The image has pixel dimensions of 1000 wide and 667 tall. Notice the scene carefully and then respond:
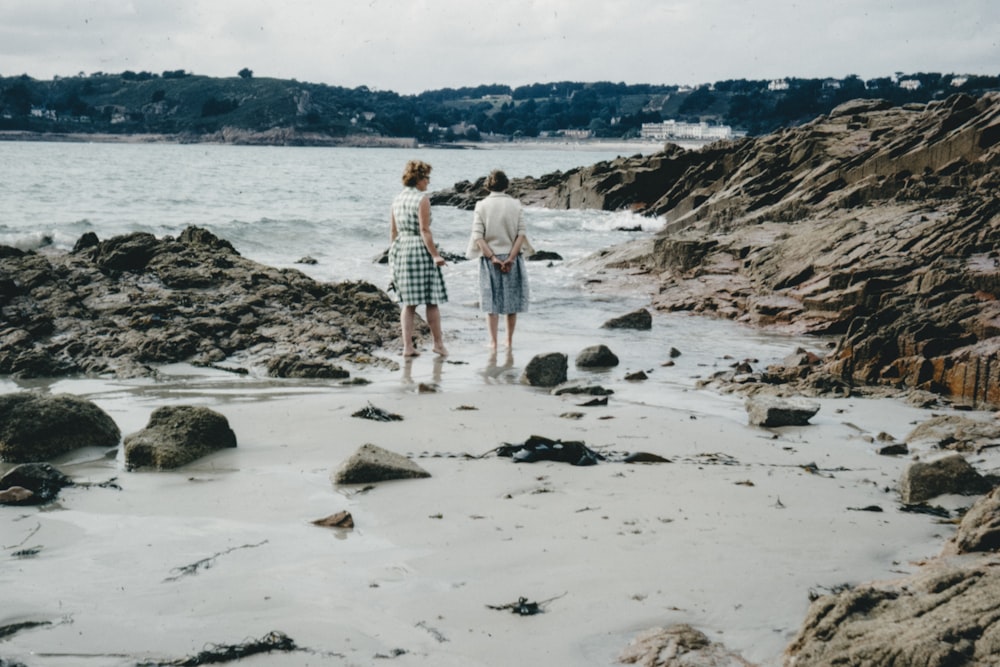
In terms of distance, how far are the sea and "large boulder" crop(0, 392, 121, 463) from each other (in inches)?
69.5

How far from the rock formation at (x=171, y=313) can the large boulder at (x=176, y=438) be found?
2.51m

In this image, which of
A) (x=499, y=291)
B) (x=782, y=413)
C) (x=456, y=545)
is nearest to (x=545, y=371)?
(x=499, y=291)

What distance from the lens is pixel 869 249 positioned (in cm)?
1147

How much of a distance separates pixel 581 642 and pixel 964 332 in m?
5.73

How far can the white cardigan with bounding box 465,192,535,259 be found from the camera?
9.41 m

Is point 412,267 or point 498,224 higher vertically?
point 498,224

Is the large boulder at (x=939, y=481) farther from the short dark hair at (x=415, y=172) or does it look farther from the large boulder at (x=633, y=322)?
the large boulder at (x=633, y=322)

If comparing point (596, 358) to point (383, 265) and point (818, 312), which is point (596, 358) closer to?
Result: point (818, 312)

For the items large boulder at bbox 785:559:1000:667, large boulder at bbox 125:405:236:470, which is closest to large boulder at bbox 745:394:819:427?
large boulder at bbox 785:559:1000:667

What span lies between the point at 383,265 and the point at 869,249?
9456 millimetres

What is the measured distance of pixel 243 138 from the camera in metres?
139

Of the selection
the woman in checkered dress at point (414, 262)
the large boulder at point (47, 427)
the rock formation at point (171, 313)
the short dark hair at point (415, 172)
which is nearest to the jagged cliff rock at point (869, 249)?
the woman in checkered dress at point (414, 262)

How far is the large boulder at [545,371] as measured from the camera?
308 inches

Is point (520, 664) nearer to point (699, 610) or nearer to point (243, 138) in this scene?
point (699, 610)
